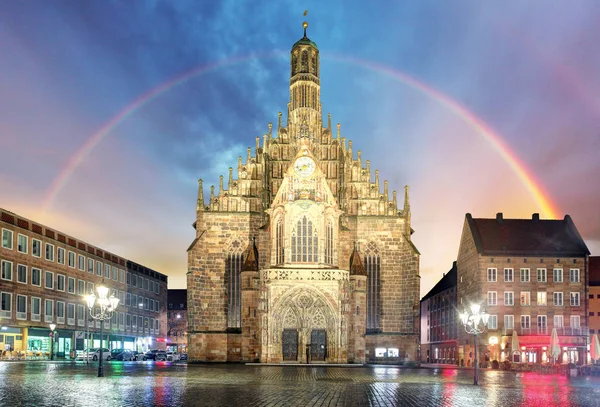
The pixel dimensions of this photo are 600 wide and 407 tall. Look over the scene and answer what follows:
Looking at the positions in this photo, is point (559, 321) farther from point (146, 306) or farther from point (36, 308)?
point (146, 306)

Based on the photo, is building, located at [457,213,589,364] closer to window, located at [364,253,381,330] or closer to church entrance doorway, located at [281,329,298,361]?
window, located at [364,253,381,330]

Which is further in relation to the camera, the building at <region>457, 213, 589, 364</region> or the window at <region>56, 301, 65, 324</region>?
the window at <region>56, 301, 65, 324</region>

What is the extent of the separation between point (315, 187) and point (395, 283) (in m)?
12.5

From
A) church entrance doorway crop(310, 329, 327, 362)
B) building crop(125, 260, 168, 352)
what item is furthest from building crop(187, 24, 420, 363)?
building crop(125, 260, 168, 352)

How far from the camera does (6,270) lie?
77000 millimetres

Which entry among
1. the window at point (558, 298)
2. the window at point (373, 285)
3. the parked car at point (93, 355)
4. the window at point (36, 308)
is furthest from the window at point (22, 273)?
the window at point (558, 298)

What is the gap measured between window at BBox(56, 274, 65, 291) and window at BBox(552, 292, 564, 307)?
5500 cm

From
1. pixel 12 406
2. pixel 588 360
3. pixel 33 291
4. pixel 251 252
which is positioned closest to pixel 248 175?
pixel 251 252

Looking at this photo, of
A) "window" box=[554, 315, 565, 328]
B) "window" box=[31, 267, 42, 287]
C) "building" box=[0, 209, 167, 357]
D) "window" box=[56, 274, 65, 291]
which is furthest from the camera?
"window" box=[56, 274, 65, 291]

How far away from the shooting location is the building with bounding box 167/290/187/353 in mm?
157475

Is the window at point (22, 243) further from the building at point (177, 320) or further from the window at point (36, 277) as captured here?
the building at point (177, 320)

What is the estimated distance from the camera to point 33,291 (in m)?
83.2

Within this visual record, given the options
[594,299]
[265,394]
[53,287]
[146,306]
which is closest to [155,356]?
[53,287]

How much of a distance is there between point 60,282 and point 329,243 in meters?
36.7
